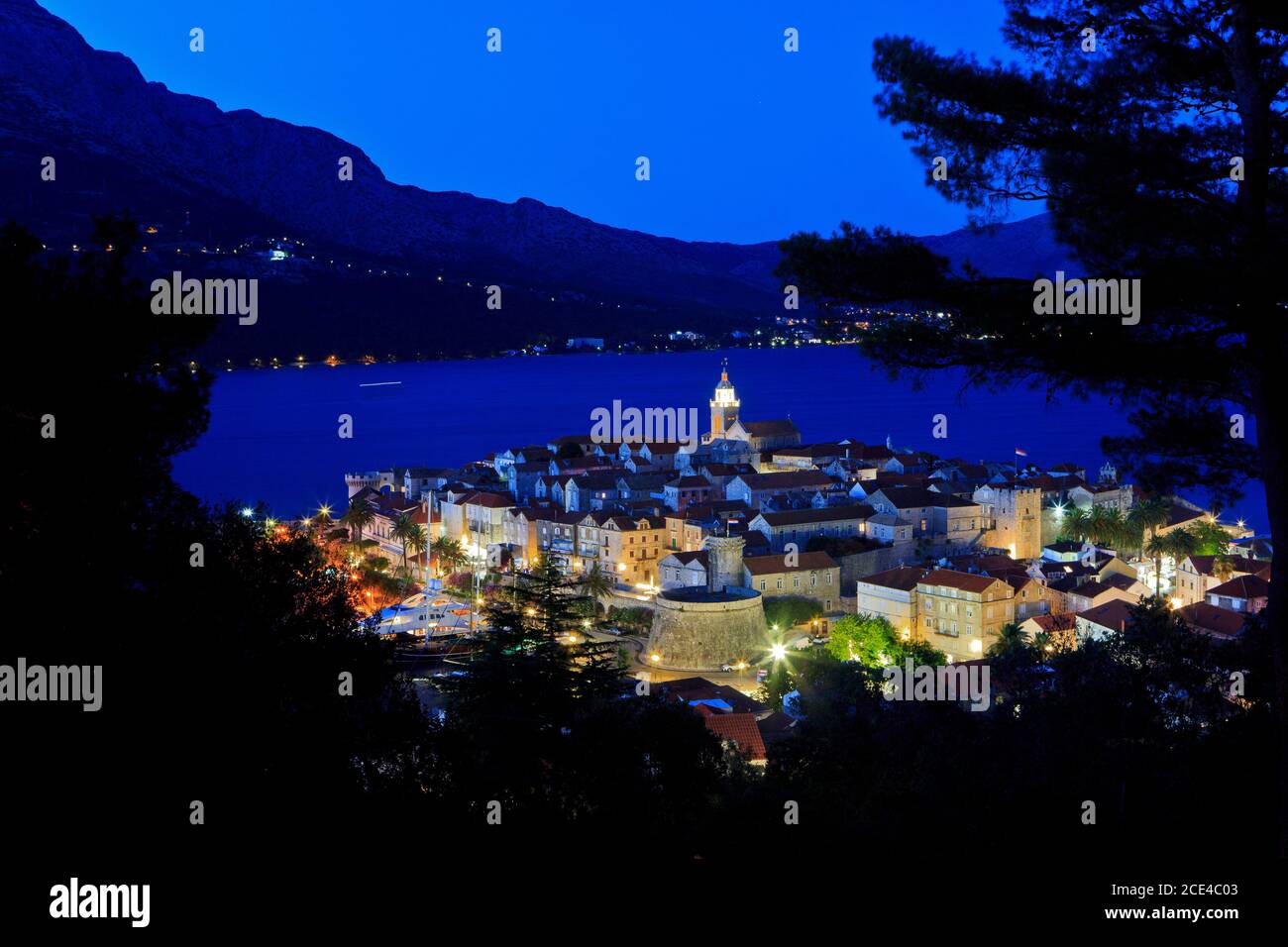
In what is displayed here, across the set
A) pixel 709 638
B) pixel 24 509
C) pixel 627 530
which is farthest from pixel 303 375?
pixel 24 509

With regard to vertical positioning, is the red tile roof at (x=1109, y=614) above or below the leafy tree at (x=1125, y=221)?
below

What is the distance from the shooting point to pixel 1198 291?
20.7 feet

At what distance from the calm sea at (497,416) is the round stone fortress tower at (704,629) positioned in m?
22.1

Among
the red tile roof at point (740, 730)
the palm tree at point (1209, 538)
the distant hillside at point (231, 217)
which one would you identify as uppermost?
the distant hillside at point (231, 217)

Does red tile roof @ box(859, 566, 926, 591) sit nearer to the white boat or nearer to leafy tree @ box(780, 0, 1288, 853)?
the white boat

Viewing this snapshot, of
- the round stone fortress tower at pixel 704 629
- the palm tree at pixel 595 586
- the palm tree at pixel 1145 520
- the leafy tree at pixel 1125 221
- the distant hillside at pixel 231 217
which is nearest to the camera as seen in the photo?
the leafy tree at pixel 1125 221

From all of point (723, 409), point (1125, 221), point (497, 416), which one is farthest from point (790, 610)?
point (497, 416)

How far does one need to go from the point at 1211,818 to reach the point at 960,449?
6880 centimetres

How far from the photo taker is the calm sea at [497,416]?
69.4m

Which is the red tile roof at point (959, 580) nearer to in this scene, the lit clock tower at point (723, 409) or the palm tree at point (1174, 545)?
the palm tree at point (1174, 545)

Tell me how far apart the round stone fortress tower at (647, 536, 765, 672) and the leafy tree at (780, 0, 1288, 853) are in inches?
835

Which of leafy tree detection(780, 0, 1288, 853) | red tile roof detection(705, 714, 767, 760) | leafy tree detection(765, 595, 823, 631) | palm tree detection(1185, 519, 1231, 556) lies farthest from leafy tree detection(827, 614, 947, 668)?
leafy tree detection(780, 0, 1288, 853)

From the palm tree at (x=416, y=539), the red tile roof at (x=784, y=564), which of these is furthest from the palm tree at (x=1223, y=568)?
the palm tree at (x=416, y=539)
